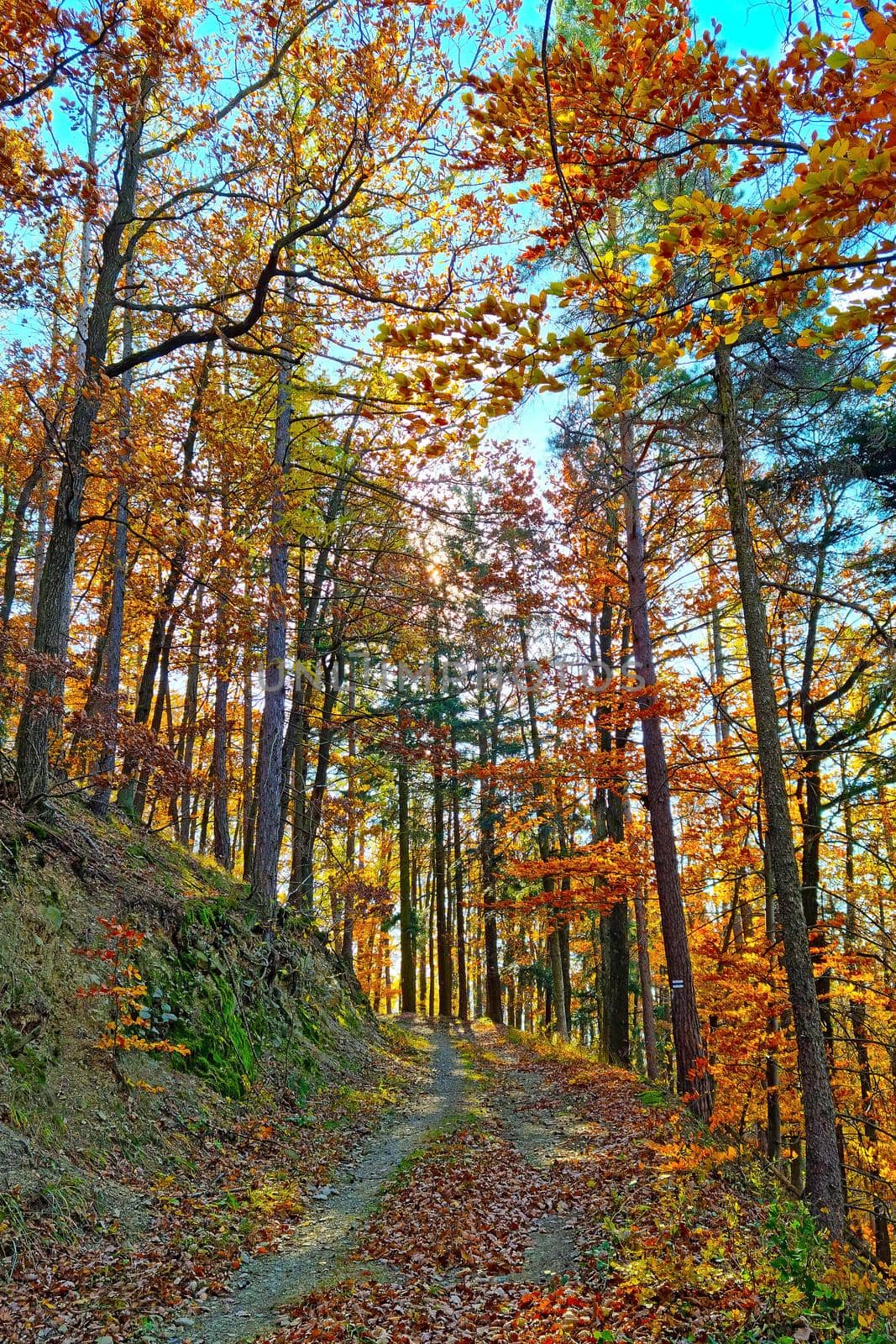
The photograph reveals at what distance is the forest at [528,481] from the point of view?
3.35 meters

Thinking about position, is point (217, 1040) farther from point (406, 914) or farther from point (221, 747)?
point (406, 914)

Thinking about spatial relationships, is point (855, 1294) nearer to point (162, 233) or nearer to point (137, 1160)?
point (137, 1160)

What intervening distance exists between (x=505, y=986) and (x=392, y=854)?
8.97 meters

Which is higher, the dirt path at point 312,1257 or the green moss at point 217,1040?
the green moss at point 217,1040

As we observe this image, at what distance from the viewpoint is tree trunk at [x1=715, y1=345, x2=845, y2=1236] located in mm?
5938

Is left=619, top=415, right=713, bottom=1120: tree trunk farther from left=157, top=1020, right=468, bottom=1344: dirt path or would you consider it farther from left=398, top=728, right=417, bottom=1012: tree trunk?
left=398, top=728, right=417, bottom=1012: tree trunk

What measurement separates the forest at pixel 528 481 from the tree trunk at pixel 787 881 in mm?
39

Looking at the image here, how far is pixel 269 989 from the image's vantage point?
34.7ft

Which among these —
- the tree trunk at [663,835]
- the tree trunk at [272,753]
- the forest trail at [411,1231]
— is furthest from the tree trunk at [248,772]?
the tree trunk at [663,835]

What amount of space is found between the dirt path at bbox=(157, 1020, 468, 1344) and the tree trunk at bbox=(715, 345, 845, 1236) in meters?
3.67

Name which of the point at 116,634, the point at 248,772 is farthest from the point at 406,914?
the point at 116,634

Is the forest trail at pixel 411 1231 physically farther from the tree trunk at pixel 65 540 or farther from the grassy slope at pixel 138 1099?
the tree trunk at pixel 65 540

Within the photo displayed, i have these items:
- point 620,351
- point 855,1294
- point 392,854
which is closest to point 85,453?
point 620,351

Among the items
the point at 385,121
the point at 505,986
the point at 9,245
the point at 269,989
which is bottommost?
the point at 505,986
